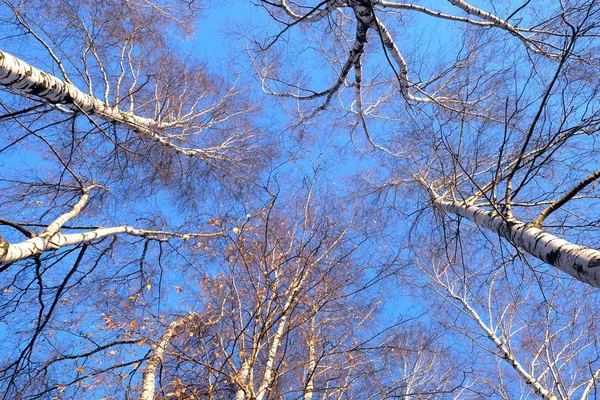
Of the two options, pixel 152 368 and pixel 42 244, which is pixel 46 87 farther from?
pixel 152 368

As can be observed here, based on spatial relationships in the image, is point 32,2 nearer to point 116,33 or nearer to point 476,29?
point 116,33

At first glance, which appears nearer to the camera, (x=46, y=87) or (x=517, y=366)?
(x=46, y=87)

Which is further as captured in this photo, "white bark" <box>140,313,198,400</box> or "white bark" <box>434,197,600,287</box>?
"white bark" <box>140,313,198,400</box>

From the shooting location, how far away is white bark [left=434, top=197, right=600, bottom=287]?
6.57 feet

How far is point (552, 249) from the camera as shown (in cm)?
229

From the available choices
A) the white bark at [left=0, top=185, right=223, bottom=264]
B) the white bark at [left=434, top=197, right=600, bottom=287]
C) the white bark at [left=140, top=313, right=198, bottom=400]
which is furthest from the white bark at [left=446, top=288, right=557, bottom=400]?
the white bark at [left=0, top=185, right=223, bottom=264]

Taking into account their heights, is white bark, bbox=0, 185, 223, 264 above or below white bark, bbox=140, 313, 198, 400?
above

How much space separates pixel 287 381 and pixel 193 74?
659 cm

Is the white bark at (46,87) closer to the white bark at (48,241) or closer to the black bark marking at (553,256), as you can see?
the white bark at (48,241)

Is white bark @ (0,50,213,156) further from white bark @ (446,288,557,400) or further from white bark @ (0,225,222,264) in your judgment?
white bark @ (446,288,557,400)

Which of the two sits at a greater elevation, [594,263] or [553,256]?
[553,256]

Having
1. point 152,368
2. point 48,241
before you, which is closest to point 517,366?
point 152,368

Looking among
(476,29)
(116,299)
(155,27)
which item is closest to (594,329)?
(476,29)

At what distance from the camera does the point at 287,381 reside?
621 cm
